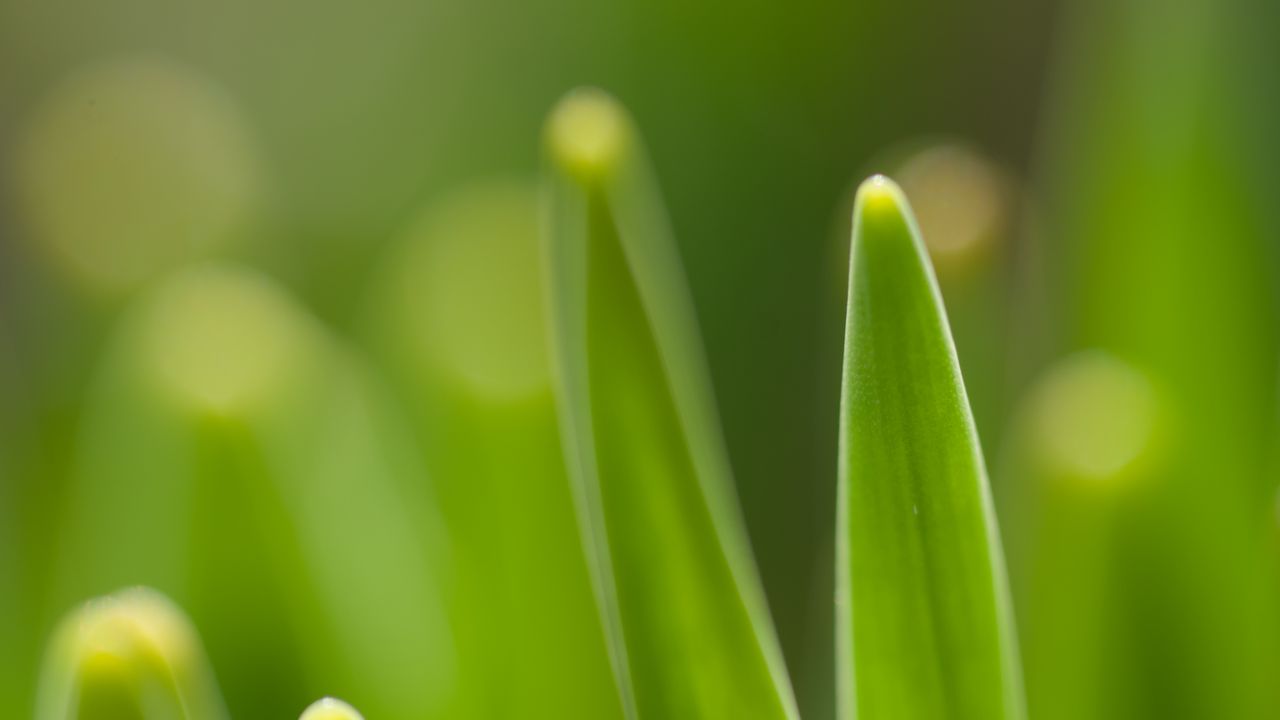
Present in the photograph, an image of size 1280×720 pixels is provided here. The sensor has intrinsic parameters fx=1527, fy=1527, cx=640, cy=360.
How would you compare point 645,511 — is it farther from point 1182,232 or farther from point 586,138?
point 1182,232

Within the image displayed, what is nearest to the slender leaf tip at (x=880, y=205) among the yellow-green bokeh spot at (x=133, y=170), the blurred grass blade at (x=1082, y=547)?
the blurred grass blade at (x=1082, y=547)

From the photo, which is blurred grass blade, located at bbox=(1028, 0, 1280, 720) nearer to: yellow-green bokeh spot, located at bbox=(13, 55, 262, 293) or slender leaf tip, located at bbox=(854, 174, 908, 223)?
slender leaf tip, located at bbox=(854, 174, 908, 223)

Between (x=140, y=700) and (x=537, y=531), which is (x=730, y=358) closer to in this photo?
(x=537, y=531)

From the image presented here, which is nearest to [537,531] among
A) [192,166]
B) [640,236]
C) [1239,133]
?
[640,236]

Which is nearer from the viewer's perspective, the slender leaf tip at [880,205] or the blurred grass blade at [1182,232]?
the slender leaf tip at [880,205]

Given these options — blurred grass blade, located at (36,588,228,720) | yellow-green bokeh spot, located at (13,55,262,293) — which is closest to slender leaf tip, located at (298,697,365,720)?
blurred grass blade, located at (36,588,228,720)

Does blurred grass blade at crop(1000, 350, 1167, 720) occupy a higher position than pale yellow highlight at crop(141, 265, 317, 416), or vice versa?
pale yellow highlight at crop(141, 265, 317, 416)

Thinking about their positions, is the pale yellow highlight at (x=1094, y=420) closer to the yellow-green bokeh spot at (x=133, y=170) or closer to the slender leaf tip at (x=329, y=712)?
the slender leaf tip at (x=329, y=712)
